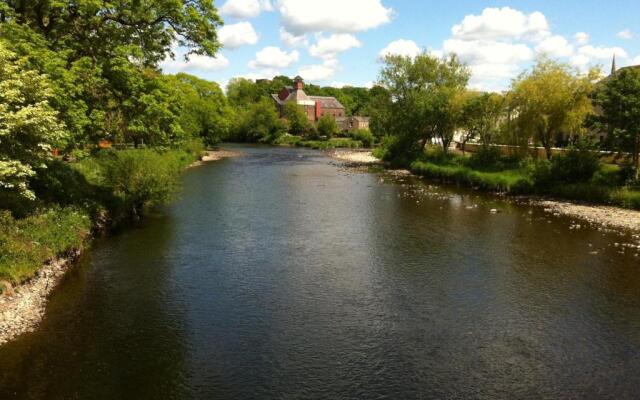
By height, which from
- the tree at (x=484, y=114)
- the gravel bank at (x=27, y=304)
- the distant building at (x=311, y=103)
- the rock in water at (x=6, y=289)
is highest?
the distant building at (x=311, y=103)

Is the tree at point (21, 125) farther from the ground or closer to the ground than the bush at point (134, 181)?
farther from the ground

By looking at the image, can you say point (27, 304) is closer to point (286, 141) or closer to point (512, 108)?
point (512, 108)

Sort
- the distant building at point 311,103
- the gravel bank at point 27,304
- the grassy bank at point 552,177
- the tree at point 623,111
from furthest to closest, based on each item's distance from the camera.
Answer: the distant building at point 311,103 < the grassy bank at point 552,177 < the tree at point 623,111 < the gravel bank at point 27,304

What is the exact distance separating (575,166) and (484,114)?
51.0 ft

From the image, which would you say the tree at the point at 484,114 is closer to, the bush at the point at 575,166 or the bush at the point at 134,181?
the bush at the point at 575,166

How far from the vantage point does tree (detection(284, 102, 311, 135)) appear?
124250 millimetres

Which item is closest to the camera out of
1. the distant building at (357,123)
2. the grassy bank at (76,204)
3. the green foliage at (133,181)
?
the grassy bank at (76,204)

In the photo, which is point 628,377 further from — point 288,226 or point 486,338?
point 288,226

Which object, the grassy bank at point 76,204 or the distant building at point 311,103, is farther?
the distant building at point 311,103

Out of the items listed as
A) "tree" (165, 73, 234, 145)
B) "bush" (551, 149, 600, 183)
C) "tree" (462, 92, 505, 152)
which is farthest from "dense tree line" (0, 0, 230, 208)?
"tree" (165, 73, 234, 145)

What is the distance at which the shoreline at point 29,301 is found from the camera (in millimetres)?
15672

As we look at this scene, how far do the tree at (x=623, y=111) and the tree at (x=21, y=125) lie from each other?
3683cm

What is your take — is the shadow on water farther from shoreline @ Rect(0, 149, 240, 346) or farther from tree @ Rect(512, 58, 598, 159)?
tree @ Rect(512, 58, 598, 159)

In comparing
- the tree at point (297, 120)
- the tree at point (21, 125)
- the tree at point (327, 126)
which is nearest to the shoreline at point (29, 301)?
the tree at point (21, 125)
